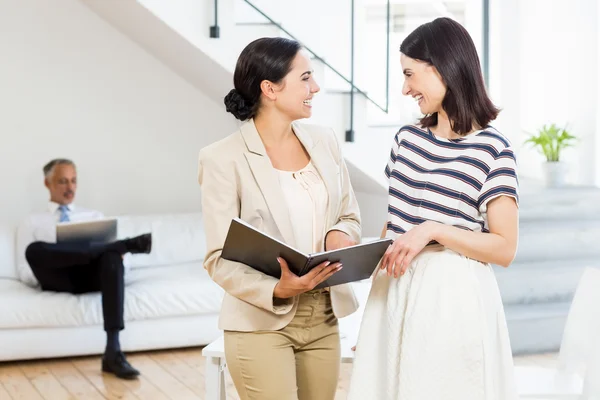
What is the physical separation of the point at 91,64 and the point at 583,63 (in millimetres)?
3271

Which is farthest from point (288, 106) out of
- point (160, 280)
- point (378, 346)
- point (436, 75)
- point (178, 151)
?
point (178, 151)

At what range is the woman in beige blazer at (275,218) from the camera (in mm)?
1973

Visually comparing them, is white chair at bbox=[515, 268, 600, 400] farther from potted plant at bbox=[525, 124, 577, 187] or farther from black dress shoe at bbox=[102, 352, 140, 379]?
potted plant at bbox=[525, 124, 577, 187]

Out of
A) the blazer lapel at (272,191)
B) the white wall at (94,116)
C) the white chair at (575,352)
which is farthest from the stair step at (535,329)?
the blazer lapel at (272,191)

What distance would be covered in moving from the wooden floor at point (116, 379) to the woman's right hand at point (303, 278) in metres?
1.96

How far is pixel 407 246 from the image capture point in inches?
68.5

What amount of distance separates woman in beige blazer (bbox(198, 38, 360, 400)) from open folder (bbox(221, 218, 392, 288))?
0.07 meters

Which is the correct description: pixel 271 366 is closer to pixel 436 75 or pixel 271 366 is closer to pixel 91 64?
pixel 436 75

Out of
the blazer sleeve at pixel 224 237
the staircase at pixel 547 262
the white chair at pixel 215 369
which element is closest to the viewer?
the blazer sleeve at pixel 224 237

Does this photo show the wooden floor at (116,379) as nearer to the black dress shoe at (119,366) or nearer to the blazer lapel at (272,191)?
the black dress shoe at (119,366)

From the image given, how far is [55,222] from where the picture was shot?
4.85m

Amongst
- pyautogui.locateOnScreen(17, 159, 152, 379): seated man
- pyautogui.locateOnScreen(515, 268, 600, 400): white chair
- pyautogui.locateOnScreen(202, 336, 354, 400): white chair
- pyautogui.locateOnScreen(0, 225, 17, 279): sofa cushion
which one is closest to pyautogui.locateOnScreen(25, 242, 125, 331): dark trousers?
pyautogui.locateOnScreen(17, 159, 152, 379): seated man

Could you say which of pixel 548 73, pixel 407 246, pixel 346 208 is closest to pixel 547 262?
pixel 548 73

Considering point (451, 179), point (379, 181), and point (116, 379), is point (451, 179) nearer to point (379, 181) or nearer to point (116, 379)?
point (116, 379)
